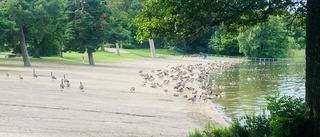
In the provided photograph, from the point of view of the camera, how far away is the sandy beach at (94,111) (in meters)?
12.3

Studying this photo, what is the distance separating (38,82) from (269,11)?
758 inches

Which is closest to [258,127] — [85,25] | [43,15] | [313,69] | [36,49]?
[313,69]

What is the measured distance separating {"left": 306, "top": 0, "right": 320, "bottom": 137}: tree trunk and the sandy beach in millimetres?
6487

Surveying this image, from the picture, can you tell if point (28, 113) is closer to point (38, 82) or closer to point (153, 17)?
point (153, 17)

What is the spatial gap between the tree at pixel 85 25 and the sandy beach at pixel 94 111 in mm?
15054

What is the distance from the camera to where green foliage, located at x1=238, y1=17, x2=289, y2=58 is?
72125 millimetres

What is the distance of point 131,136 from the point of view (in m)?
11.9

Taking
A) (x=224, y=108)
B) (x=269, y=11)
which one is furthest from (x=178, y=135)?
(x=224, y=108)

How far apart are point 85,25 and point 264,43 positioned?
43.7m

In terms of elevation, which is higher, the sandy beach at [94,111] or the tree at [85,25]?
the tree at [85,25]

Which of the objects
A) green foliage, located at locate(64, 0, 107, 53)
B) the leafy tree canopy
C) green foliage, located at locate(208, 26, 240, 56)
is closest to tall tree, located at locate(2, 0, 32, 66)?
green foliage, located at locate(64, 0, 107, 53)

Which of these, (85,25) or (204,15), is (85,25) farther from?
(204,15)

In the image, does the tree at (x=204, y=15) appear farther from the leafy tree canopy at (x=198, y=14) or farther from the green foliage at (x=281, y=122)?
the green foliage at (x=281, y=122)

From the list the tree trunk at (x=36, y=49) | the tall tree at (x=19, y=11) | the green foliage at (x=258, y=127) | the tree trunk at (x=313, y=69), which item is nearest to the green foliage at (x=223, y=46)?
the tree trunk at (x=36, y=49)
